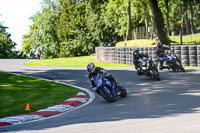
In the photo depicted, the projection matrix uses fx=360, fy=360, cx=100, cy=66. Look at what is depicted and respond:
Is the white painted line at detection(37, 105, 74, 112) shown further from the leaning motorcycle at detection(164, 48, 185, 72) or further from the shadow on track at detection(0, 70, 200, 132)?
the leaning motorcycle at detection(164, 48, 185, 72)

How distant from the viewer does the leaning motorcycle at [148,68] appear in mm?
15328

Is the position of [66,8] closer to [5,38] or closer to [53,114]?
[5,38]

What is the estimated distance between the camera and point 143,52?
23.2 metres

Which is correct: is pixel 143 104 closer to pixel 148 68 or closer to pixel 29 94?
pixel 29 94

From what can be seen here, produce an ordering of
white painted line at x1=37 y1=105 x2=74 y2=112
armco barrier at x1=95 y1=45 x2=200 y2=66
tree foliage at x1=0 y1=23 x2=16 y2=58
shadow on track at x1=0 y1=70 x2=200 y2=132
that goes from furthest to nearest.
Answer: tree foliage at x1=0 y1=23 x2=16 y2=58 → armco barrier at x1=95 y1=45 x2=200 y2=66 → white painted line at x1=37 y1=105 x2=74 y2=112 → shadow on track at x1=0 y1=70 x2=200 y2=132

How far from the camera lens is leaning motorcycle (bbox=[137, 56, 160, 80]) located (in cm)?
1533

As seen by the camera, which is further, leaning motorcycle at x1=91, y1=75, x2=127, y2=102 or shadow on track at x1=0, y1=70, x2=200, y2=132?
leaning motorcycle at x1=91, y1=75, x2=127, y2=102

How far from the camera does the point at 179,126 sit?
6930 mm

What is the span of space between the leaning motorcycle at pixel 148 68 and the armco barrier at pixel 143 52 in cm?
533

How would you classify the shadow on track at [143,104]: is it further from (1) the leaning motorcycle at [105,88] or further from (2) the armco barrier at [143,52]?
(2) the armco barrier at [143,52]

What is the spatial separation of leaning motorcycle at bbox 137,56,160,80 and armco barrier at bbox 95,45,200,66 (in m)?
5.33

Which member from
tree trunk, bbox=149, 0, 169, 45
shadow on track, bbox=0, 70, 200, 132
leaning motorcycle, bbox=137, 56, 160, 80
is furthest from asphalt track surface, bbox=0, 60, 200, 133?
tree trunk, bbox=149, 0, 169, 45

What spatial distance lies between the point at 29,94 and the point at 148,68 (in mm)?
5199

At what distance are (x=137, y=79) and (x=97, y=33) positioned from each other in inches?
1686
